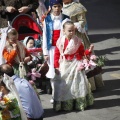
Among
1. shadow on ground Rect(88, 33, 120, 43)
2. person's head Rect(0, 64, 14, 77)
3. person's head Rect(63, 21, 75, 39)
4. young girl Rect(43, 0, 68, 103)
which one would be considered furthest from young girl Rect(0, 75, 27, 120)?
shadow on ground Rect(88, 33, 120, 43)

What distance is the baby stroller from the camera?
384 inches

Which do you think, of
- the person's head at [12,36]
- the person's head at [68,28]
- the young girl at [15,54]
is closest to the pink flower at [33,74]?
the young girl at [15,54]

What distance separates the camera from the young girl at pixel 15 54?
8586mm

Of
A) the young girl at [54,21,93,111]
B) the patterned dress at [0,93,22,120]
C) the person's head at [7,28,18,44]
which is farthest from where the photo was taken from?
the young girl at [54,21,93,111]

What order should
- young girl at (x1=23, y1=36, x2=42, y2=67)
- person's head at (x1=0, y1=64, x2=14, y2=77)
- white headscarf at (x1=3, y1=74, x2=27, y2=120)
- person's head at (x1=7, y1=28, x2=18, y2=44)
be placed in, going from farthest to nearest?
1. young girl at (x1=23, y1=36, x2=42, y2=67)
2. person's head at (x1=7, y1=28, x2=18, y2=44)
3. person's head at (x1=0, y1=64, x2=14, y2=77)
4. white headscarf at (x1=3, y1=74, x2=27, y2=120)

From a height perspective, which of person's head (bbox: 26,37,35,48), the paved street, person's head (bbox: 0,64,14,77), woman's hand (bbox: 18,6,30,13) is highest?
woman's hand (bbox: 18,6,30,13)

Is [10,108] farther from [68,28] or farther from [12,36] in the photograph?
[68,28]

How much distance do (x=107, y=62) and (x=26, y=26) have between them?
2.66m

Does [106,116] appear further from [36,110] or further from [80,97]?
[36,110]

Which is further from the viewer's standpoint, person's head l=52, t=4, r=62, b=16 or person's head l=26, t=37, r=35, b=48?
person's head l=26, t=37, r=35, b=48

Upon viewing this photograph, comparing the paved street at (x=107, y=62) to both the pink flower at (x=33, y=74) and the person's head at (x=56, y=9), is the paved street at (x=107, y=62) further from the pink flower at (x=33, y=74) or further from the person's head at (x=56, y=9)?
the person's head at (x=56, y=9)

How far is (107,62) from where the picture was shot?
39.4 ft

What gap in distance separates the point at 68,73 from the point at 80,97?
0.41m

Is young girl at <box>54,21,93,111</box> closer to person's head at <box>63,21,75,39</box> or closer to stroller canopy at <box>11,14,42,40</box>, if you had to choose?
person's head at <box>63,21,75,39</box>
